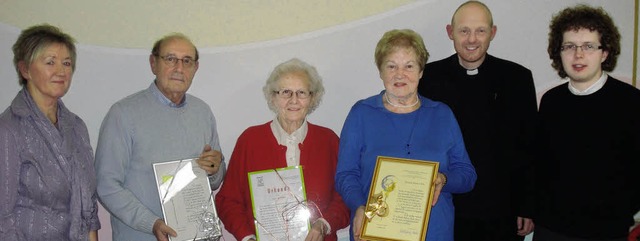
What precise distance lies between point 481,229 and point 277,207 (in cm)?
121

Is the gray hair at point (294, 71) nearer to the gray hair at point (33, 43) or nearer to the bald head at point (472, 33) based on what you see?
the bald head at point (472, 33)

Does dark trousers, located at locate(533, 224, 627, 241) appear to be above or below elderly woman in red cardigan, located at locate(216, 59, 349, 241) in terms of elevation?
below

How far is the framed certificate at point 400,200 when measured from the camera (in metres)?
2.52

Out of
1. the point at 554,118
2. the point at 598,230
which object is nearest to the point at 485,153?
the point at 554,118

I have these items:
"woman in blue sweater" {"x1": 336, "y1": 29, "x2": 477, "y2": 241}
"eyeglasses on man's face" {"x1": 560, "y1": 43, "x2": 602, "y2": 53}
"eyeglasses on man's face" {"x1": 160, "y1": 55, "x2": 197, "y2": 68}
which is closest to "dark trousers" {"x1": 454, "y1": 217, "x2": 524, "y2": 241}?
"woman in blue sweater" {"x1": 336, "y1": 29, "x2": 477, "y2": 241}

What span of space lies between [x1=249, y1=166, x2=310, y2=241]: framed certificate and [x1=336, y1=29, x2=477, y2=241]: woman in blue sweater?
0.86 feet

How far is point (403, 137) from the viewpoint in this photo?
273cm

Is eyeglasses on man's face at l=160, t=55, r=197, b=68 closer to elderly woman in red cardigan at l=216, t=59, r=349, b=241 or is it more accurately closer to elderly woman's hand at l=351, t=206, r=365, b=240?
elderly woman in red cardigan at l=216, t=59, r=349, b=241

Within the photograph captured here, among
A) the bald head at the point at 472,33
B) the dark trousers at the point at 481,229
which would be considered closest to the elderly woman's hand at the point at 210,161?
the dark trousers at the point at 481,229

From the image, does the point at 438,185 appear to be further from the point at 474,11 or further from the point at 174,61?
the point at 174,61

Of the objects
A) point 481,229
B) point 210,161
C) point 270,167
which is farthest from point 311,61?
point 481,229

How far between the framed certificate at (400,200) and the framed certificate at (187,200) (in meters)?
0.88

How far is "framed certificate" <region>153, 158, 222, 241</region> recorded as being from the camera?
2840 millimetres

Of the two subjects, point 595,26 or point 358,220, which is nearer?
point 358,220
